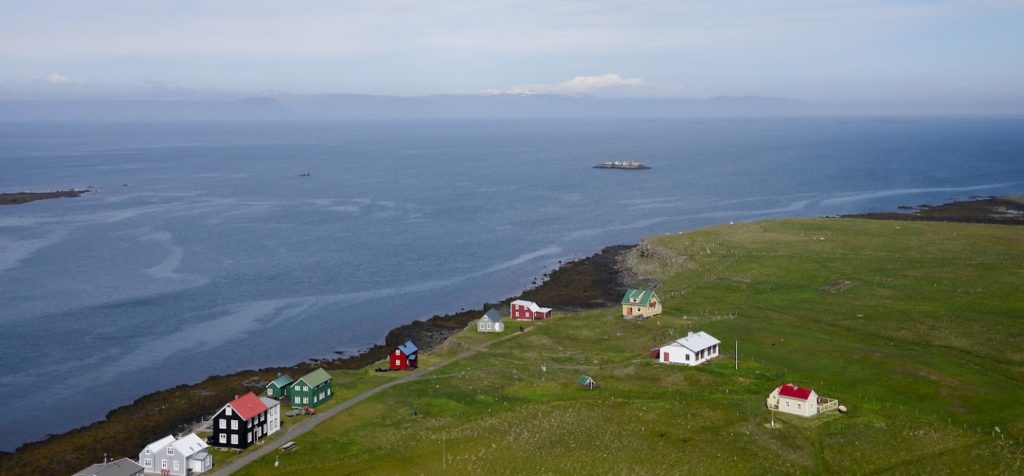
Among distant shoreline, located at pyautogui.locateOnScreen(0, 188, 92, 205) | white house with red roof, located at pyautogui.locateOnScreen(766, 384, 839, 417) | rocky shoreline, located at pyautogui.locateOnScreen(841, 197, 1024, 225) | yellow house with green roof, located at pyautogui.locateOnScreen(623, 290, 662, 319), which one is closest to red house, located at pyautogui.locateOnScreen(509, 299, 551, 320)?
yellow house with green roof, located at pyautogui.locateOnScreen(623, 290, 662, 319)

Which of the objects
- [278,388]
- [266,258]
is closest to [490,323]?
[278,388]

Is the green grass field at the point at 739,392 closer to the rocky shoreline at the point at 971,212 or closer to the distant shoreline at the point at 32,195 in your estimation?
the rocky shoreline at the point at 971,212

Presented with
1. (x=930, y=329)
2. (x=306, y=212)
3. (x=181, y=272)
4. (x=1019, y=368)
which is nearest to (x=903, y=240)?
(x=930, y=329)

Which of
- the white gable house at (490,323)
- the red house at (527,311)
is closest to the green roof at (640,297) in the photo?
the red house at (527,311)

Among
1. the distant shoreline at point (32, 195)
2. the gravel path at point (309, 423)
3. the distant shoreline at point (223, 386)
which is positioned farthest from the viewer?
the distant shoreline at point (32, 195)

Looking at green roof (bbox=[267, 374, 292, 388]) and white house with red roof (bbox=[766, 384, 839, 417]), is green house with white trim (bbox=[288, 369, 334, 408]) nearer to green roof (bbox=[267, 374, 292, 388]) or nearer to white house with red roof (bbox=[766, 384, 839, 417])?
green roof (bbox=[267, 374, 292, 388])

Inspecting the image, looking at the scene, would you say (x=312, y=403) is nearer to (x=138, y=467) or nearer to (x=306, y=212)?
(x=138, y=467)
